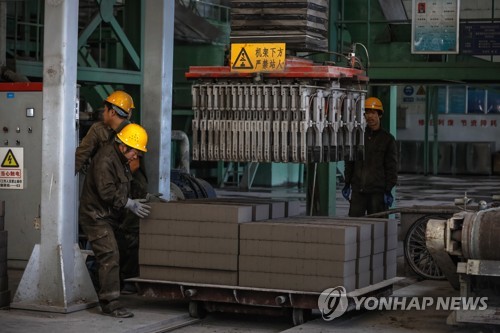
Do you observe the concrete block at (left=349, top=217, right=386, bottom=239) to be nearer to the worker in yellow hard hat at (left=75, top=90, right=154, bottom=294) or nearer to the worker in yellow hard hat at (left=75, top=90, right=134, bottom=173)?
the worker in yellow hard hat at (left=75, top=90, right=154, bottom=294)

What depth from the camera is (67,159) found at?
27.6 feet

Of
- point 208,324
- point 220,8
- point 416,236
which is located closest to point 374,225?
point 208,324

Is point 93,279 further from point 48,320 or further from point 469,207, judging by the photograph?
point 469,207

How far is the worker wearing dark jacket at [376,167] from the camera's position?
1175 centimetres

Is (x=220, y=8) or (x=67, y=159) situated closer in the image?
(x=67, y=159)

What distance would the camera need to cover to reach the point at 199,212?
336 inches

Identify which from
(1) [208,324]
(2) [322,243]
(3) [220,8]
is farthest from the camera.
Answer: (3) [220,8]

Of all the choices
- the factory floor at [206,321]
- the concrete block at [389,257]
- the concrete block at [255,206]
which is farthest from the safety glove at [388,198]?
the concrete block at [255,206]

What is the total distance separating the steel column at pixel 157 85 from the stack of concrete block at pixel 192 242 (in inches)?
49.2

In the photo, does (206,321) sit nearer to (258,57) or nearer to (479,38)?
(258,57)

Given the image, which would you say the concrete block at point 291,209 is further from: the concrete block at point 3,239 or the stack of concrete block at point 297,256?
the concrete block at point 3,239

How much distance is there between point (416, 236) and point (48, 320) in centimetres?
481

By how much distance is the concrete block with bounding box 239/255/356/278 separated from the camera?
8.06 m

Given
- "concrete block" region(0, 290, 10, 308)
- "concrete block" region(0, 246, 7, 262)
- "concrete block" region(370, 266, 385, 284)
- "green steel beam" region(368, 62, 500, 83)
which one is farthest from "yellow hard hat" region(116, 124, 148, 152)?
"green steel beam" region(368, 62, 500, 83)
